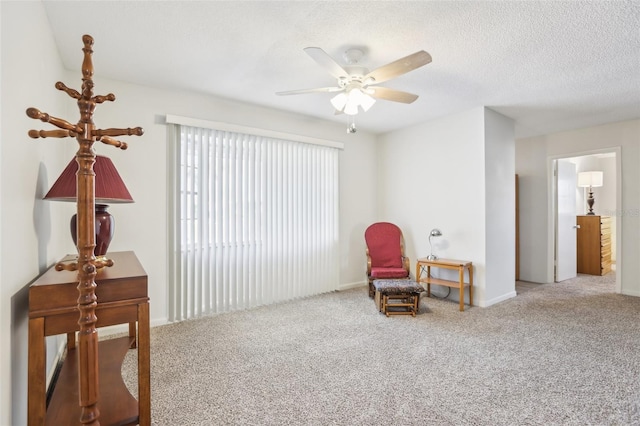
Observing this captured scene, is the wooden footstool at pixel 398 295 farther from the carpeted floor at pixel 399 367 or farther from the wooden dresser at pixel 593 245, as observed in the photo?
the wooden dresser at pixel 593 245

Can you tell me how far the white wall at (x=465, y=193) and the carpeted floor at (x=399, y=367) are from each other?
701 millimetres

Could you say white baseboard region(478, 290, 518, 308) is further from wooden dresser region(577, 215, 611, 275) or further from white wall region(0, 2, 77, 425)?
white wall region(0, 2, 77, 425)

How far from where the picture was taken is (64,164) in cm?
277

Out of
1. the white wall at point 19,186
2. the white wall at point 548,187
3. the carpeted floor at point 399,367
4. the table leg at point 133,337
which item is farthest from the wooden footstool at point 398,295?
the white wall at point 548,187

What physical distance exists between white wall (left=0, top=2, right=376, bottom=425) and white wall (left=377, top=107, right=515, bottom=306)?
0.76 metres

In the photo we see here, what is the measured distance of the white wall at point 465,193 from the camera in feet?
12.8

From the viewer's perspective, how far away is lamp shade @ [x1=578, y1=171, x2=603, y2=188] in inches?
242

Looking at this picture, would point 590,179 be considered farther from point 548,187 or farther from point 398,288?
point 398,288

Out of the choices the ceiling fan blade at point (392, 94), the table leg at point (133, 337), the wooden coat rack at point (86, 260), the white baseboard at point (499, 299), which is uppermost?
the ceiling fan blade at point (392, 94)

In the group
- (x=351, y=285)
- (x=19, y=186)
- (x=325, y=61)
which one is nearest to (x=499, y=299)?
(x=351, y=285)

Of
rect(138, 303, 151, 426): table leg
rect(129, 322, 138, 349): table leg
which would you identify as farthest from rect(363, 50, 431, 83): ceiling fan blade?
rect(129, 322, 138, 349): table leg

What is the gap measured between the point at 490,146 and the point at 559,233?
253 centimetres

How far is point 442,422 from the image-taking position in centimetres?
171

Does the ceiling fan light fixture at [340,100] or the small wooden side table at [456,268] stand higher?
the ceiling fan light fixture at [340,100]
